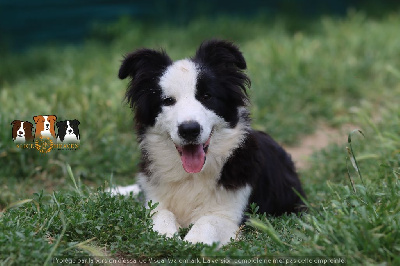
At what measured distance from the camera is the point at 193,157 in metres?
3.52

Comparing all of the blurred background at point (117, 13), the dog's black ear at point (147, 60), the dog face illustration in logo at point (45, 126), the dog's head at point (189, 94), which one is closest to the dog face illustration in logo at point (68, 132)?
the dog face illustration in logo at point (45, 126)

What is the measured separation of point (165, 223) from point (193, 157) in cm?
46

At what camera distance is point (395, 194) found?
10.5ft

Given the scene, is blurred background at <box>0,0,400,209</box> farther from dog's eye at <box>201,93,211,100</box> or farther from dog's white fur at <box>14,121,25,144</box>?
dog's eye at <box>201,93,211,100</box>

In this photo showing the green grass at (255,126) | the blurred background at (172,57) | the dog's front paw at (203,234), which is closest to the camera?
the green grass at (255,126)

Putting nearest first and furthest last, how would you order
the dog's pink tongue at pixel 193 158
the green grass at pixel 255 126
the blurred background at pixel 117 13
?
1. the green grass at pixel 255 126
2. the dog's pink tongue at pixel 193 158
3. the blurred background at pixel 117 13

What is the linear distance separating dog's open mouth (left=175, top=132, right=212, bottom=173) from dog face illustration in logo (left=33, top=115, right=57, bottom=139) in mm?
2354

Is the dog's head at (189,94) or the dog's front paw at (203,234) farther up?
the dog's head at (189,94)

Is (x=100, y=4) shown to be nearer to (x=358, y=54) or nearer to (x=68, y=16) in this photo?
(x=68, y=16)

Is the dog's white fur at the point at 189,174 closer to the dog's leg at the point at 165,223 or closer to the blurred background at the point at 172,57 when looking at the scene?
the dog's leg at the point at 165,223

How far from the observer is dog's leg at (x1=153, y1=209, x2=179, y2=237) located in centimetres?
341

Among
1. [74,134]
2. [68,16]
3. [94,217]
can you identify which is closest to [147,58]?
[94,217]

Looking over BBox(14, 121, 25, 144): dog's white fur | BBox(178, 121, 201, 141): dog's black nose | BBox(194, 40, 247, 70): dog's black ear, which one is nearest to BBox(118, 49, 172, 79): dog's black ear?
BBox(194, 40, 247, 70): dog's black ear

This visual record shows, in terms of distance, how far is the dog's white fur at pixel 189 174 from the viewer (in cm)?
342
